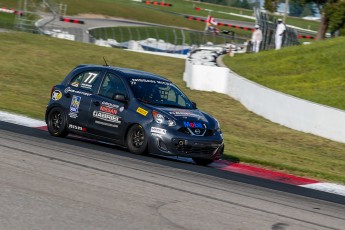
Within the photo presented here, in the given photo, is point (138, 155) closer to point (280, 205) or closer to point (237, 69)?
point (280, 205)

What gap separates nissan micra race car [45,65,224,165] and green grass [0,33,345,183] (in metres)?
1.54

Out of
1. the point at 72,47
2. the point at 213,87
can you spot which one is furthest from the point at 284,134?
the point at 72,47

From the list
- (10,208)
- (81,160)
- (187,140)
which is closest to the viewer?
(10,208)

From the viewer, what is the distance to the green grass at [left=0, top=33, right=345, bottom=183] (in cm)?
1600

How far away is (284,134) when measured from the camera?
2105cm

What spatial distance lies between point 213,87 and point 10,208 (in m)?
20.5

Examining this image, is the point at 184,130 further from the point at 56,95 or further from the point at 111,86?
the point at 56,95

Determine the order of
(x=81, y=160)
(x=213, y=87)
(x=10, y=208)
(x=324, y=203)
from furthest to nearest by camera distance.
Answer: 1. (x=213, y=87)
2. (x=81, y=160)
3. (x=324, y=203)
4. (x=10, y=208)

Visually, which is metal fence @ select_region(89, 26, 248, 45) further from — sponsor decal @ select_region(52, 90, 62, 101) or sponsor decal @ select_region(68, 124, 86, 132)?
sponsor decal @ select_region(68, 124, 86, 132)

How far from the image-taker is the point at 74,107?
14500 mm

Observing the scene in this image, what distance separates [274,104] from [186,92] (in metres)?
5.89

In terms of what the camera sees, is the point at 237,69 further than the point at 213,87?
Yes

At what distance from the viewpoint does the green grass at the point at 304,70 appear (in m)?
25.9

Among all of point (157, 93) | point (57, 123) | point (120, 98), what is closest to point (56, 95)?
point (57, 123)
